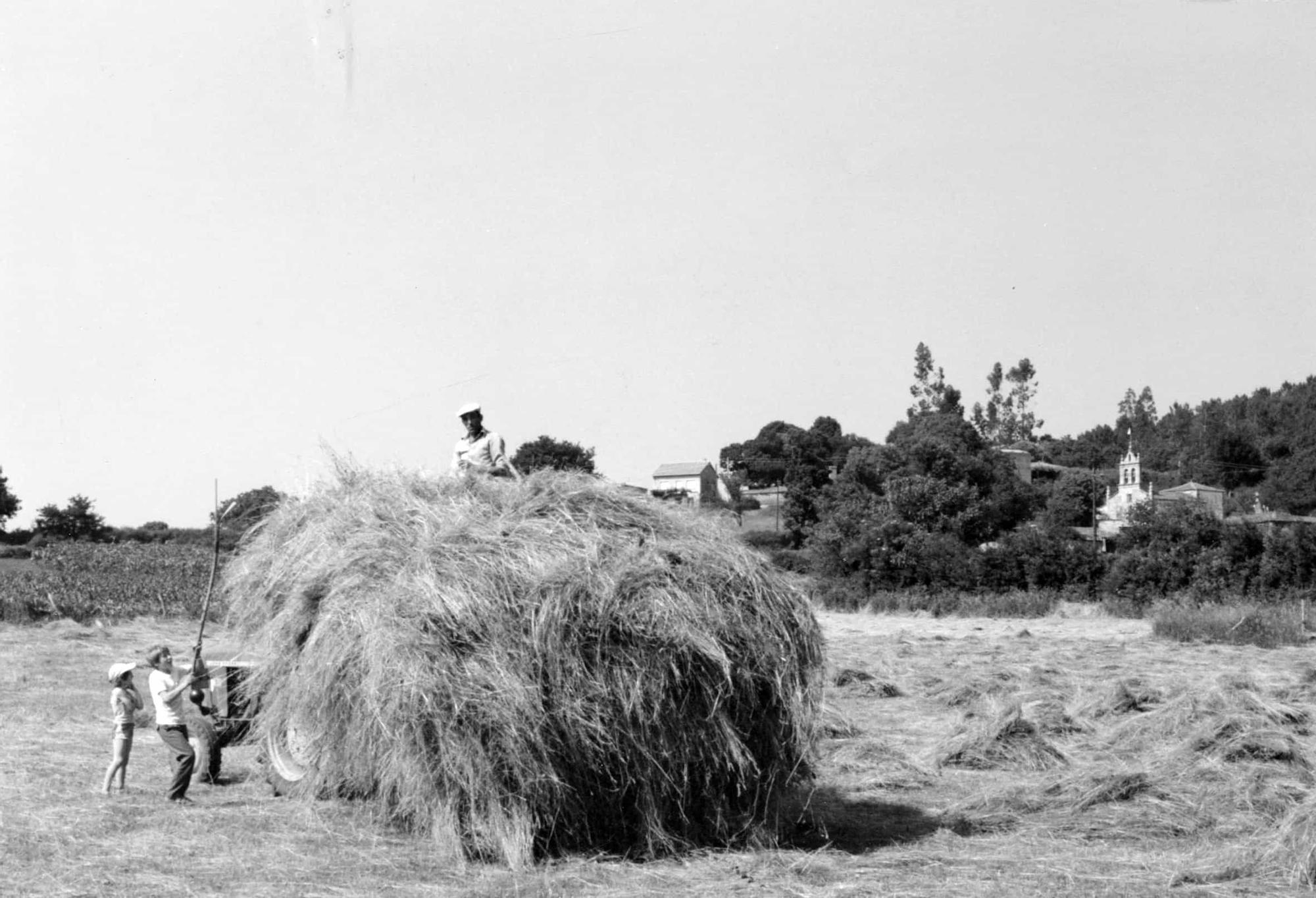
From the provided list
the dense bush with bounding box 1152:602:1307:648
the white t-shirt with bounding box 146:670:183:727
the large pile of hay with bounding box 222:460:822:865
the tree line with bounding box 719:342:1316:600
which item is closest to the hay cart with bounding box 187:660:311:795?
the white t-shirt with bounding box 146:670:183:727

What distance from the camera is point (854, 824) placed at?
8.87 meters

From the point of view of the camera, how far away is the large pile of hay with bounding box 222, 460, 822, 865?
7.15 metres

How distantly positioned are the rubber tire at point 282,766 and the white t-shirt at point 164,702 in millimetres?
725

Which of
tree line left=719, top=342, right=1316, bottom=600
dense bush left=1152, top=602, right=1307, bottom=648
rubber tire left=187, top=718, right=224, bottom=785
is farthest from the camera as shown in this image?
tree line left=719, top=342, right=1316, bottom=600

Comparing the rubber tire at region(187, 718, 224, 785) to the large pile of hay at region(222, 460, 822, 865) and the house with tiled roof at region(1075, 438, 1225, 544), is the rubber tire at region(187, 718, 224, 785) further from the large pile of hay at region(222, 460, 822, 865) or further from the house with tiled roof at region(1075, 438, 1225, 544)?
the house with tiled roof at region(1075, 438, 1225, 544)

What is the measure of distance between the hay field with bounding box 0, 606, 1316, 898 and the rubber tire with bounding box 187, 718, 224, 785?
202 millimetres

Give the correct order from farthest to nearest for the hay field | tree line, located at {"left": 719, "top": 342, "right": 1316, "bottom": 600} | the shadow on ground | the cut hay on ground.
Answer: tree line, located at {"left": 719, "top": 342, "right": 1316, "bottom": 600} → the cut hay on ground → the shadow on ground → the hay field

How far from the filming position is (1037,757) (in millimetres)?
11109

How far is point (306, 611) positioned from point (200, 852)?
162cm

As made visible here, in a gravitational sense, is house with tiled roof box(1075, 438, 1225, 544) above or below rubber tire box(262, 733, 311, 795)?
above

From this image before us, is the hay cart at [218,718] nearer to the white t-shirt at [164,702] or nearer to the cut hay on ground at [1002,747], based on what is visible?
the white t-shirt at [164,702]

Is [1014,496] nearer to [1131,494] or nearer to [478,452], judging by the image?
[1131,494]

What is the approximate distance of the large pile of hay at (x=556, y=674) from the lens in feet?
23.5

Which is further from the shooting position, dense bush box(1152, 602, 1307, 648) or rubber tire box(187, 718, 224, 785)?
dense bush box(1152, 602, 1307, 648)
